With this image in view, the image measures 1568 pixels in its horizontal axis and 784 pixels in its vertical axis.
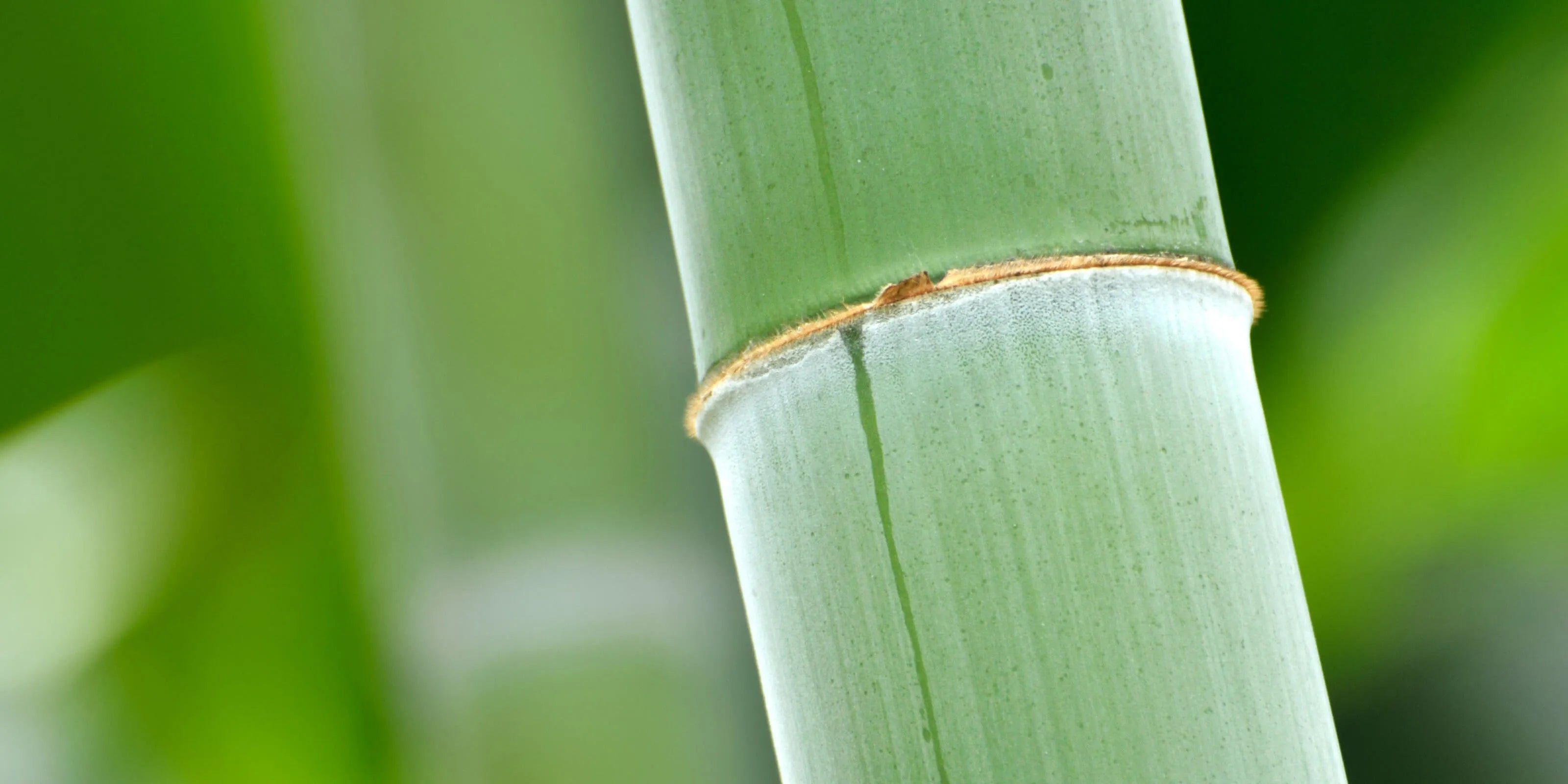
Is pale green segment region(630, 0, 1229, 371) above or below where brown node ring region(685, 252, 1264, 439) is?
above

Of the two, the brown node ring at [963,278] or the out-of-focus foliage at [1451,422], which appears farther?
the out-of-focus foliage at [1451,422]

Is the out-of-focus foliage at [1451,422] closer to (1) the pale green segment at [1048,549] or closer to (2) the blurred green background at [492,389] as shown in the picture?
(2) the blurred green background at [492,389]

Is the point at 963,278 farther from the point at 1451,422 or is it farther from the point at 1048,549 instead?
the point at 1451,422


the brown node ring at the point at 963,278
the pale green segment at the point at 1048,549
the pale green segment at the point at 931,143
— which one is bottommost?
the pale green segment at the point at 1048,549

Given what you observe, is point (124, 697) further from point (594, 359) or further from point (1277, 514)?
point (1277, 514)

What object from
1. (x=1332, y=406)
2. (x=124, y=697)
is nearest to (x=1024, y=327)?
(x=1332, y=406)

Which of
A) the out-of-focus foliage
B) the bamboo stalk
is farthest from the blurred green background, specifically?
the bamboo stalk

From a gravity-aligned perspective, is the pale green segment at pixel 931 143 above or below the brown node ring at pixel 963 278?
above

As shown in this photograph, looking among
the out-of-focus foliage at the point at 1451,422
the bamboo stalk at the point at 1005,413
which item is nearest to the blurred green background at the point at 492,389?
the out-of-focus foliage at the point at 1451,422

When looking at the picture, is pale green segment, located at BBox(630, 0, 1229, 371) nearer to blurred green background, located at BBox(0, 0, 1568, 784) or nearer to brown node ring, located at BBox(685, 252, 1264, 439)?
brown node ring, located at BBox(685, 252, 1264, 439)
